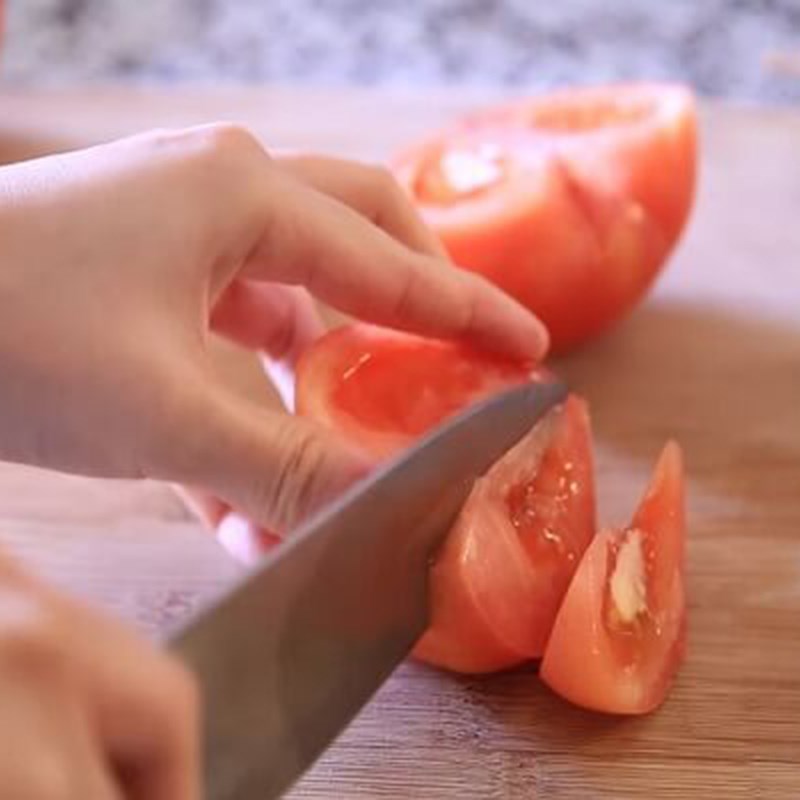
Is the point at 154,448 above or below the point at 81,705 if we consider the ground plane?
below

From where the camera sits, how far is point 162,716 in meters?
0.59

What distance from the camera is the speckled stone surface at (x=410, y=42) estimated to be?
1.79 meters

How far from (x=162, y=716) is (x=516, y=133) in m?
0.88

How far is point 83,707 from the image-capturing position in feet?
1.88

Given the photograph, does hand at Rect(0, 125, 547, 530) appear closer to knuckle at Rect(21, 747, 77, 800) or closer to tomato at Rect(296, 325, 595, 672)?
tomato at Rect(296, 325, 595, 672)

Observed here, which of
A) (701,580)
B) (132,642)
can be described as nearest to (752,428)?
(701,580)

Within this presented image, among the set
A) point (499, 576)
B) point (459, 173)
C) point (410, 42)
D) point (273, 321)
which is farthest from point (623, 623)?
point (410, 42)

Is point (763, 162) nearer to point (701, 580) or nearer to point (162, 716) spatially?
point (701, 580)

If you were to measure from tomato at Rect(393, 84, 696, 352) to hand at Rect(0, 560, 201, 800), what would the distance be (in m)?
0.70

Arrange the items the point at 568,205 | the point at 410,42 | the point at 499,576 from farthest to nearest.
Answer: the point at 410,42
the point at 568,205
the point at 499,576

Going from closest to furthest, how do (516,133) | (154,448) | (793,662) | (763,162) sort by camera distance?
(154,448), (793,662), (516,133), (763,162)

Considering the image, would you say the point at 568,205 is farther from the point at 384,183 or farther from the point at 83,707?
the point at 83,707

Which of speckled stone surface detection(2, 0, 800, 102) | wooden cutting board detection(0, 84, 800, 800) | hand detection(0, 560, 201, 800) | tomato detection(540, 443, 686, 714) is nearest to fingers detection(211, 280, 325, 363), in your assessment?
wooden cutting board detection(0, 84, 800, 800)

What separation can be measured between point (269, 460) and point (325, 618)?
104mm
